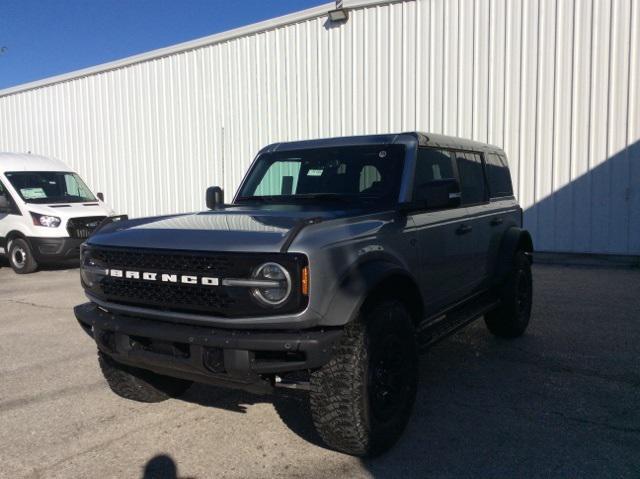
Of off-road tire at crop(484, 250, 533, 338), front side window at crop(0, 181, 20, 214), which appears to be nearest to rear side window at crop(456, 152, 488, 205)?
off-road tire at crop(484, 250, 533, 338)

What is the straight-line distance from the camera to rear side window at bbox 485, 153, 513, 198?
5574 mm

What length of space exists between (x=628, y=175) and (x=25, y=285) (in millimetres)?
10688

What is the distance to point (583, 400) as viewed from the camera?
13.3 ft

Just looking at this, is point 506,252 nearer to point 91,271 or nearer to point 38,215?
point 91,271

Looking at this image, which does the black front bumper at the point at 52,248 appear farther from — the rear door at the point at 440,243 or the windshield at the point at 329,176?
the rear door at the point at 440,243

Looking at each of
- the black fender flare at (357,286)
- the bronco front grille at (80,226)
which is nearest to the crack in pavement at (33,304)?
the bronco front grille at (80,226)

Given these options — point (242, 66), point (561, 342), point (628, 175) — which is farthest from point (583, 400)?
point (242, 66)

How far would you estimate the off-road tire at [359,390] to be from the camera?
2945mm

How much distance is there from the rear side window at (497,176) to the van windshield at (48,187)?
8.82m

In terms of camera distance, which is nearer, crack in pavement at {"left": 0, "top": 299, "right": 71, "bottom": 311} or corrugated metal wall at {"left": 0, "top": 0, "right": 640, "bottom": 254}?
crack in pavement at {"left": 0, "top": 299, "right": 71, "bottom": 311}

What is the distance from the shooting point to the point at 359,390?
296 cm

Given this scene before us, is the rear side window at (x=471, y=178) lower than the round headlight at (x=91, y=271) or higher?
higher

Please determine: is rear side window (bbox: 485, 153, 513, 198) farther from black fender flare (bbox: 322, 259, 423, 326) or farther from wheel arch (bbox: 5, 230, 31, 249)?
wheel arch (bbox: 5, 230, 31, 249)

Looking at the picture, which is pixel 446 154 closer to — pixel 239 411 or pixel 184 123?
pixel 239 411
